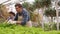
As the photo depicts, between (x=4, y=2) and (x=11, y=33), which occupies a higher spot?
(x=4, y=2)

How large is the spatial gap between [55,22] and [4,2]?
1158 mm

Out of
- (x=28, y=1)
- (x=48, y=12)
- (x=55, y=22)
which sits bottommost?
(x=55, y=22)

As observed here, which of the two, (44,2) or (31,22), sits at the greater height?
(44,2)

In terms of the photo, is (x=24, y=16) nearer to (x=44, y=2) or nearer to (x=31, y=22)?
(x=31, y=22)

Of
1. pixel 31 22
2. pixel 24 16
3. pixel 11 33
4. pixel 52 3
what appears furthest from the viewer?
pixel 52 3

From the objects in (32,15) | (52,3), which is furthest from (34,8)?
(52,3)

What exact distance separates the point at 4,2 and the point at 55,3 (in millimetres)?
1071

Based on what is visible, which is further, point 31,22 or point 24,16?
point 31,22

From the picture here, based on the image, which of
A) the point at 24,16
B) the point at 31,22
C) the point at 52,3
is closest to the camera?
the point at 24,16

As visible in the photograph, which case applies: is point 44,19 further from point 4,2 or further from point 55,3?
point 4,2

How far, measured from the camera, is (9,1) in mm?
3562

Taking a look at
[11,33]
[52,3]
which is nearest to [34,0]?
[52,3]

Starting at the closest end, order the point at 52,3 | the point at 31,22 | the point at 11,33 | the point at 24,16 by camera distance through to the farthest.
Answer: the point at 11,33 < the point at 24,16 < the point at 31,22 < the point at 52,3

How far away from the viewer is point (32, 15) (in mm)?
3439
